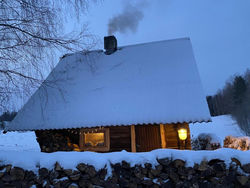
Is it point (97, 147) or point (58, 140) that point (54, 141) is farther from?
point (97, 147)

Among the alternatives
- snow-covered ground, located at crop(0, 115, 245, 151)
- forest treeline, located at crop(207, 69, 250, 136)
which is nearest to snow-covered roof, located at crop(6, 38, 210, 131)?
snow-covered ground, located at crop(0, 115, 245, 151)

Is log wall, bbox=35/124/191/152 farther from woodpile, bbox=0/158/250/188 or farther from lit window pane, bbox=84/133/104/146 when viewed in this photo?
woodpile, bbox=0/158/250/188

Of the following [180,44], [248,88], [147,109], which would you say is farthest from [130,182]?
[248,88]

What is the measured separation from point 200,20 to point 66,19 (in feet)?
698

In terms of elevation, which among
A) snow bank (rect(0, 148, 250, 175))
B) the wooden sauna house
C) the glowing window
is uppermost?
the wooden sauna house

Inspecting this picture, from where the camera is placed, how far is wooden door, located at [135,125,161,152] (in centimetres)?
741

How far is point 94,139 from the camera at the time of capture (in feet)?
→ 25.6

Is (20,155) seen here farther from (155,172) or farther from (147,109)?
(147,109)

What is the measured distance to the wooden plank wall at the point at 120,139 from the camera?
24.1 ft

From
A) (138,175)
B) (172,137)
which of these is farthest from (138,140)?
(138,175)

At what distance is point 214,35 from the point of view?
624ft

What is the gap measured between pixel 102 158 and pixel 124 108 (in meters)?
3.85

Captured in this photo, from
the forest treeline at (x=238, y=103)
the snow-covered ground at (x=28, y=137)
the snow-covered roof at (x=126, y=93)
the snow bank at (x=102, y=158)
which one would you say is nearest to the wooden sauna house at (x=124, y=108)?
the snow-covered roof at (x=126, y=93)

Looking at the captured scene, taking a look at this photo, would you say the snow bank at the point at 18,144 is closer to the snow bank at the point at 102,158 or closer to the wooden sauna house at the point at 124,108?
the wooden sauna house at the point at 124,108
